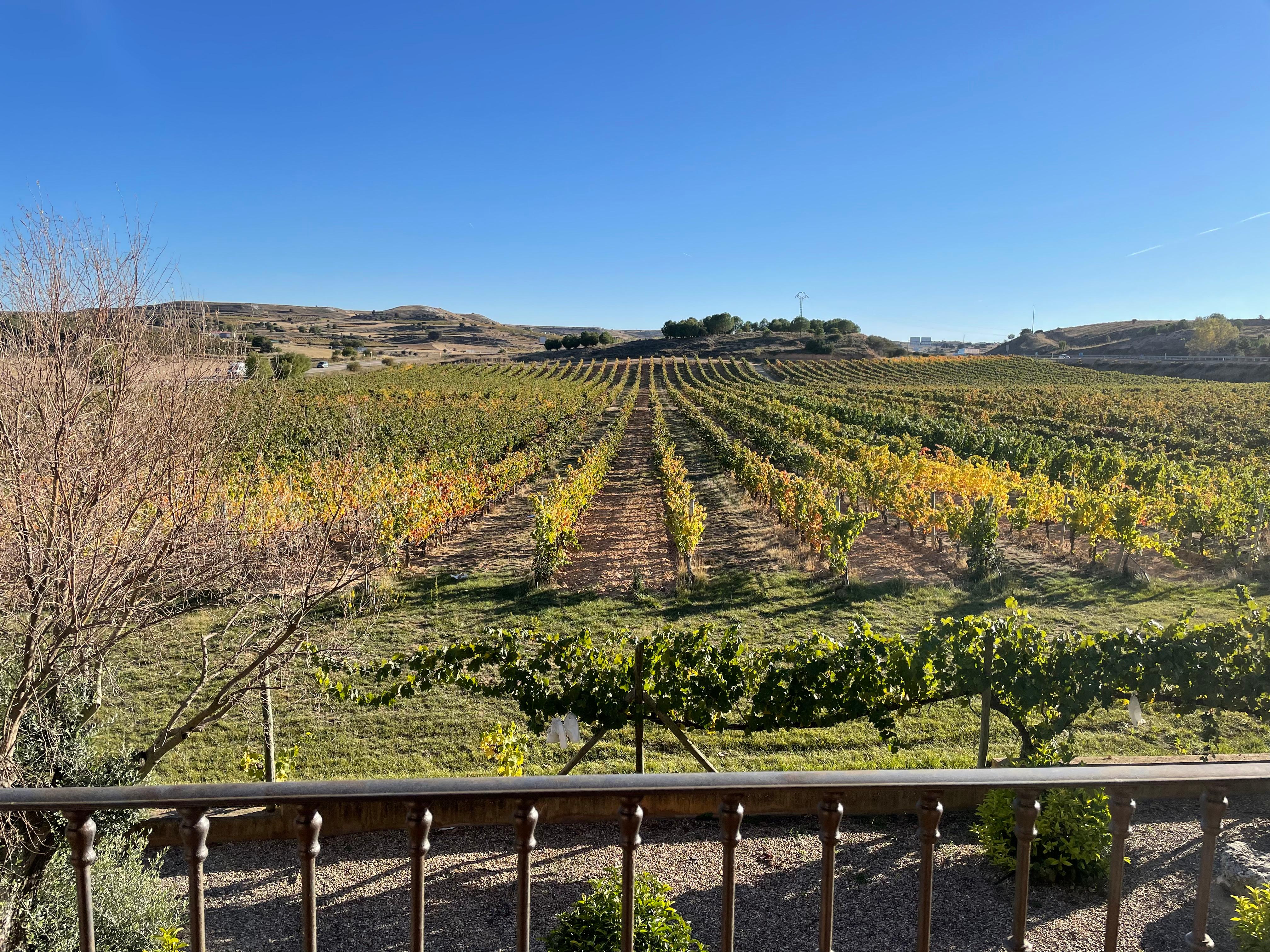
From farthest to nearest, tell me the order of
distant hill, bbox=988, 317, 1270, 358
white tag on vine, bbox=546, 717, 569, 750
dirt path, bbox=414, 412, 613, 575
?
distant hill, bbox=988, 317, 1270, 358 → dirt path, bbox=414, 412, 613, 575 → white tag on vine, bbox=546, 717, 569, 750

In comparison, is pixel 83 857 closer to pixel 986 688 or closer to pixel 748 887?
pixel 748 887

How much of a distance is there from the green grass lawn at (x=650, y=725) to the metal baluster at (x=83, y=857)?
4.21 meters

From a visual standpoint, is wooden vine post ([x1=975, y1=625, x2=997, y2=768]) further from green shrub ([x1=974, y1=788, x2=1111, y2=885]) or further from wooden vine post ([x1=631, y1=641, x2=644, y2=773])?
wooden vine post ([x1=631, y1=641, x2=644, y2=773])

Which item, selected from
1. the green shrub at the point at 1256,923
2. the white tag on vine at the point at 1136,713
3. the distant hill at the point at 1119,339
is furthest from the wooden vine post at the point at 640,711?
the distant hill at the point at 1119,339

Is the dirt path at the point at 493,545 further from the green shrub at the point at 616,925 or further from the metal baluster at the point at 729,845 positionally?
the metal baluster at the point at 729,845

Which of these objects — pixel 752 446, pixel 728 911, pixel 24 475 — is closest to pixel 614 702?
pixel 728 911

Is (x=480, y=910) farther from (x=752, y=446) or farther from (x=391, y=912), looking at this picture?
(x=752, y=446)

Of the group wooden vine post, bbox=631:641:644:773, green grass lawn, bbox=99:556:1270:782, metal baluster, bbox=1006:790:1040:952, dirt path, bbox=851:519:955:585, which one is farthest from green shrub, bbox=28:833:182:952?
dirt path, bbox=851:519:955:585

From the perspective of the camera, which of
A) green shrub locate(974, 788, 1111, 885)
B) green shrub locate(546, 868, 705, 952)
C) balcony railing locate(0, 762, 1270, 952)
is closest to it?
balcony railing locate(0, 762, 1270, 952)

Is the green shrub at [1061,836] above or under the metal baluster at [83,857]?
under

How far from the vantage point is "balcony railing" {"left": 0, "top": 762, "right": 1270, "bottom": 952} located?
5.65ft

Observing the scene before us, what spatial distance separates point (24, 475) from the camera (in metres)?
4.52

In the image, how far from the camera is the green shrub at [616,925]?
3.41 m

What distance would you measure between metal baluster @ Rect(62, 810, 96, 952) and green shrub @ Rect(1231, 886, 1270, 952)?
395cm
